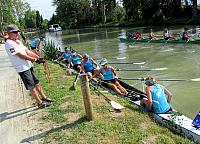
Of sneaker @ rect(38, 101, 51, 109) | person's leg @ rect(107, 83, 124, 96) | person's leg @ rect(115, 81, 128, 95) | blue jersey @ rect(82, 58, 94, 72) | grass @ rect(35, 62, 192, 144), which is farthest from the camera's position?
blue jersey @ rect(82, 58, 94, 72)

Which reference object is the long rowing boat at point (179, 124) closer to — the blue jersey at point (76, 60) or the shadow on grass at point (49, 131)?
the shadow on grass at point (49, 131)

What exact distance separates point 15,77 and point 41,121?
233 inches

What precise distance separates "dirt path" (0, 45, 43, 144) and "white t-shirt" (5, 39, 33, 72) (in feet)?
4.38

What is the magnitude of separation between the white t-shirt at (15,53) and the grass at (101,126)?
1.41 m

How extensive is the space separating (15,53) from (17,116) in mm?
1830

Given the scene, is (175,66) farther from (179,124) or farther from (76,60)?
(179,124)

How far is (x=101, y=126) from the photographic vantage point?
6.12 meters

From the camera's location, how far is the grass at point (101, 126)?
5.68 m

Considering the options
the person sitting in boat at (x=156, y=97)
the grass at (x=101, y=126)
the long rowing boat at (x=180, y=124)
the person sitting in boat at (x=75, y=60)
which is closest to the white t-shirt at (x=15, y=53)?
the grass at (x=101, y=126)

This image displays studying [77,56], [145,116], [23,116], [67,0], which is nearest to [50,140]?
[23,116]

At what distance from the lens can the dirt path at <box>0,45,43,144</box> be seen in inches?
233

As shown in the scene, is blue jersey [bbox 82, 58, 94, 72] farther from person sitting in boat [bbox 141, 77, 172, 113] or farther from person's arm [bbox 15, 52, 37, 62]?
person's arm [bbox 15, 52, 37, 62]

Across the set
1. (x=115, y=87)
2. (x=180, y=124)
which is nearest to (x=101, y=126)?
(x=180, y=124)

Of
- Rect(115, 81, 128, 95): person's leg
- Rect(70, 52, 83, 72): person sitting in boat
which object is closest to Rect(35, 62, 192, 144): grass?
Rect(115, 81, 128, 95): person's leg
